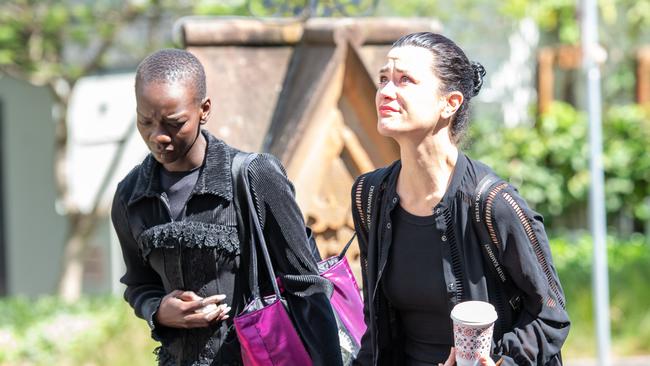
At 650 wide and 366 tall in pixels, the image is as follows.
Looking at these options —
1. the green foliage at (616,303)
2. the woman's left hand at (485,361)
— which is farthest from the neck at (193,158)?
the green foliage at (616,303)

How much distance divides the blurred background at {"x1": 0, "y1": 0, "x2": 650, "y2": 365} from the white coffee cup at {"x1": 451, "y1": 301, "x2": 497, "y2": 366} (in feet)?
9.90

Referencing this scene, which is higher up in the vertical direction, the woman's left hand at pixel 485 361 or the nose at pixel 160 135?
the nose at pixel 160 135

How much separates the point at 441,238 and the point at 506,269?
19cm

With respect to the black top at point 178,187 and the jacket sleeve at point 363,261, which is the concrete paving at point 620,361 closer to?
the jacket sleeve at point 363,261

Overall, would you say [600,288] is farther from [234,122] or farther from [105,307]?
[234,122]

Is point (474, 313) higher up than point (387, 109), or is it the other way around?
point (387, 109)

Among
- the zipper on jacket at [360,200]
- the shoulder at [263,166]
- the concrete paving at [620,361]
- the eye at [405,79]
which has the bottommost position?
the concrete paving at [620,361]

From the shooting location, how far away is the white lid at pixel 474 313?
9.88 ft

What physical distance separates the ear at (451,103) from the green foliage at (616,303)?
8.41 meters

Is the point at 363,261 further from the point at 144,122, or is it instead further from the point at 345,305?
the point at 144,122

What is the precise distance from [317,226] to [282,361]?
183 cm

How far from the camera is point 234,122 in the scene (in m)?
5.55

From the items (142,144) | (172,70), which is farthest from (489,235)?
(142,144)

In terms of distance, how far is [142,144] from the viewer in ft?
50.8
